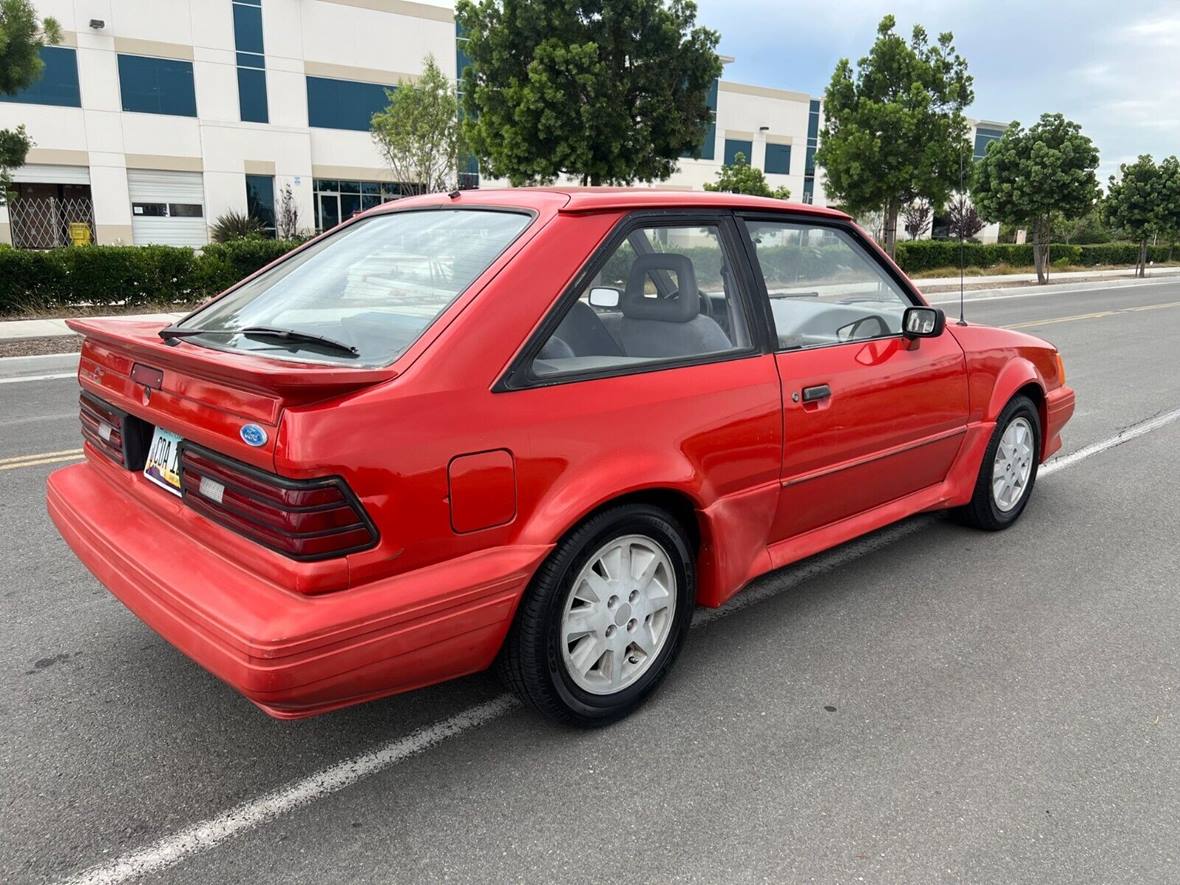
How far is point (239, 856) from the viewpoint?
2.29 meters

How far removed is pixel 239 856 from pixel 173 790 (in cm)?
40

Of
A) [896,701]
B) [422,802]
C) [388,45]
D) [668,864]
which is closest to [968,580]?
[896,701]

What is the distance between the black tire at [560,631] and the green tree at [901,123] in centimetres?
2217

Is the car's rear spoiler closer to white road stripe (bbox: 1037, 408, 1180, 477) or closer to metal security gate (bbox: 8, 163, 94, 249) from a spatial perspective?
white road stripe (bbox: 1037, 408, 1180, 477)

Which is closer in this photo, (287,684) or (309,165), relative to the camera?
(287,684)

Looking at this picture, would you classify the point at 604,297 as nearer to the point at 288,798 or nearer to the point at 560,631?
the point at 560,631

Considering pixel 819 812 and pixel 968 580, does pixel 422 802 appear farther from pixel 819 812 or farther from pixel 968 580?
pixel 968 580

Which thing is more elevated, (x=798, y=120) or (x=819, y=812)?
(x=798, y=120)

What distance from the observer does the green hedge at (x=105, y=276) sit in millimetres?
13469

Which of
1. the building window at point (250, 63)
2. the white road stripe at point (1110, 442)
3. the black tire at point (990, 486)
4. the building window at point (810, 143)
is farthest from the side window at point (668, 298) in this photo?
the building window at point (810, 143)

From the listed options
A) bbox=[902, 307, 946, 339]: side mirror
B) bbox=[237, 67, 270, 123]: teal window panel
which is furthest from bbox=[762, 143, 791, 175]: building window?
bbox=[902, 307, 946, 339]: side mirror

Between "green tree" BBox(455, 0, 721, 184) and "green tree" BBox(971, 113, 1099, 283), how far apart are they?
45.5 ft

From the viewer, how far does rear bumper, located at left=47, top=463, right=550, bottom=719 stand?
219 centimetres

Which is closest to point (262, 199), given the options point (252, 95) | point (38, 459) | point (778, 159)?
point (252, 95)
